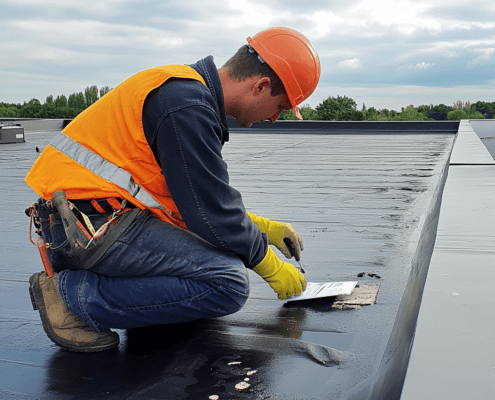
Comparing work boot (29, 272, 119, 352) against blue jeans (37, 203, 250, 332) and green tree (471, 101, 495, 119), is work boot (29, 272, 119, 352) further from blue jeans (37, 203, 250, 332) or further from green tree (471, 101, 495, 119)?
green tree (471, 101, 495, 119)

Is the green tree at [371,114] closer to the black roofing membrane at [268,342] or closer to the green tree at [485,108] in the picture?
the green tree at [485,108]

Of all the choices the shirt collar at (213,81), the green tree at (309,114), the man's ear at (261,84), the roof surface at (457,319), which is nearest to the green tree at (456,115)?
the green tree at (309,114)

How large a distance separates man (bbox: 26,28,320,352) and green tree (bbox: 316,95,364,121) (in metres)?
28.0

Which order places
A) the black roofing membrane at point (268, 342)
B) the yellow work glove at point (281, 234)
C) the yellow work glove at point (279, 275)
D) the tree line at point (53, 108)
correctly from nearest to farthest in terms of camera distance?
1. the black roofing membrane at point (268, 342)
2. the yellow work glove at point (279, 275)
3. the yellow work glove at point (281, 234)
4. the tree line at point (53, 108)

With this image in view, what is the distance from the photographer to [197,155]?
6.34ft

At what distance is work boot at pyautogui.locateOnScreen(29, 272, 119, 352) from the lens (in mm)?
2121

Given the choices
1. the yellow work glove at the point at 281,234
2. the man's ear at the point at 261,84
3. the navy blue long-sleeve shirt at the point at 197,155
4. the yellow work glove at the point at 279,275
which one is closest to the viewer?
the navy blue long-sleeve shirt at the point at 197,155

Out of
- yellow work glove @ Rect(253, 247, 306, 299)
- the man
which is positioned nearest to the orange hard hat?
the man

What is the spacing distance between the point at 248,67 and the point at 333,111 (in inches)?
1129

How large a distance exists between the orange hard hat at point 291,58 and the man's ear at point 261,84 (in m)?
0.06

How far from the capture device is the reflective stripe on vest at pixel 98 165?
81.9 inches

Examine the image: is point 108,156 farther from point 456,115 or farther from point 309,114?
point 456,115

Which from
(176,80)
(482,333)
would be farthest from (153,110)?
(482,333)

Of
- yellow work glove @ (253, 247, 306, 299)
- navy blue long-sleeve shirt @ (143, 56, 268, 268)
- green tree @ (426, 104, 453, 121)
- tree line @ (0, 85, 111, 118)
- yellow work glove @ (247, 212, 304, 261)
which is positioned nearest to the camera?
navy blue long-sleeve shirt @ (143, 56, 268, 268)
